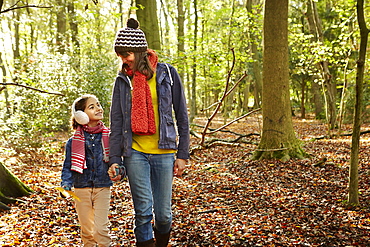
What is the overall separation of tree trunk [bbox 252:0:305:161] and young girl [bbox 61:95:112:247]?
544 cm

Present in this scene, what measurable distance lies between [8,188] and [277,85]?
6.25m

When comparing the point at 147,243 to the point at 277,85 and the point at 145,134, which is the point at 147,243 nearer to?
the point at 145,134

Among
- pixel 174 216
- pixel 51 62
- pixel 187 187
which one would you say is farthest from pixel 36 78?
pixel 174 216

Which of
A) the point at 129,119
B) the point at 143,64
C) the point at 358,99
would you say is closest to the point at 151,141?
the point at 129,119

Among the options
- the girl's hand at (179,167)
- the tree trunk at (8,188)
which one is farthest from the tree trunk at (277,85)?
the tree trunk at (8,188)

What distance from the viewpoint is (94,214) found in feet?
10.9

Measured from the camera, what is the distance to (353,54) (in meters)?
19.5

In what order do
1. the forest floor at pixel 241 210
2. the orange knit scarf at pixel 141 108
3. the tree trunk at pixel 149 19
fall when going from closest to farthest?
the orange knit scarf at pixel 141 108
the forest floor at pixel 241 210
the tree trunk at pixel 149 19

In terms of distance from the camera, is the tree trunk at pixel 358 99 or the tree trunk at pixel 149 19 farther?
the tree trunk at pixel 149 19

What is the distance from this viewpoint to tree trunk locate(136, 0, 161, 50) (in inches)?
330

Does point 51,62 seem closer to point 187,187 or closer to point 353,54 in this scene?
point 187,187

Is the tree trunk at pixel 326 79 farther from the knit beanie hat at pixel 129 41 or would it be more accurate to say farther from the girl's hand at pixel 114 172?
the girl's hand at pixel 114 172

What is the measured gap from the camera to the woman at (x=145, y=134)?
9.46 feet

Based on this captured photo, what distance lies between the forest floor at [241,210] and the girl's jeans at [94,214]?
0.40 metres
